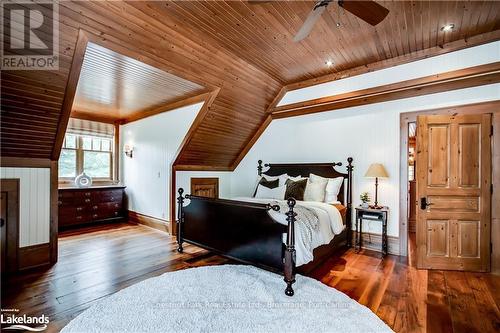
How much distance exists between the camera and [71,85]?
9.27 feet

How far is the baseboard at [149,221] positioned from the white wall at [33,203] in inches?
82.2

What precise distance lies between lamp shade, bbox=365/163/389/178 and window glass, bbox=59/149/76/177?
→ 6.39m

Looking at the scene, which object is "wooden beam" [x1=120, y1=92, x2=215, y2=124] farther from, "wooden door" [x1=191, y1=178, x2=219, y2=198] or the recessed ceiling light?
the recessed ceiling light

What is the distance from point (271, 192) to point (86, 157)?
466cm

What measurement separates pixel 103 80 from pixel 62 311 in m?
3.17

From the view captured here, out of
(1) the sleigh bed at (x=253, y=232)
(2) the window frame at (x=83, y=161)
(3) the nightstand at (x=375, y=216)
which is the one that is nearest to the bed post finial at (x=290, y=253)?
(1) the sleigh bed at (x=253, y=232)

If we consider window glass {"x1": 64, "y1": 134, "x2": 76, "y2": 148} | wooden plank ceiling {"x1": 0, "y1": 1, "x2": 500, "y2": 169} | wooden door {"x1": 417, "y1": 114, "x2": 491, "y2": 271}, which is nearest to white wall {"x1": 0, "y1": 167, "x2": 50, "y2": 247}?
wooden plank ceiling {"x1": 0, "y1": 1, "x2": 500, "y2": 169}

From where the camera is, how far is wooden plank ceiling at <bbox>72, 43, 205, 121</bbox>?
323 centimetres

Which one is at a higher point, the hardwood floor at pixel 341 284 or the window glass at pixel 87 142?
the window glass at pixel 87 142

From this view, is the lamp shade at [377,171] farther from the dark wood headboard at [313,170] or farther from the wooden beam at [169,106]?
the wooden beam at [169,106]

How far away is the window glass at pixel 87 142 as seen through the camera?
→ 6.01 meters

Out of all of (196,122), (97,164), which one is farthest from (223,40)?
(97,164)

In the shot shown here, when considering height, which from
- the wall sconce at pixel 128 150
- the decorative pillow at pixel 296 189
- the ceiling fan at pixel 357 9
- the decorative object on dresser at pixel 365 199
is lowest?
the decorative object on dresser at pixel 365 199

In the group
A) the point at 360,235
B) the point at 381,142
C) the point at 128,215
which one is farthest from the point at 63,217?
the point at 381,142
